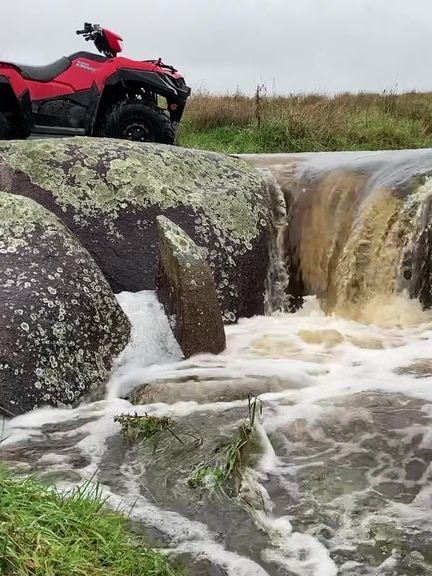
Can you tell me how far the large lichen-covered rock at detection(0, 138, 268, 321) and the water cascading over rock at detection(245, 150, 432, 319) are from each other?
577 millimetres

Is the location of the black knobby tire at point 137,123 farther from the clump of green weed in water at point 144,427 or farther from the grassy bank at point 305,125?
the clump of green weed in water at point 144,427

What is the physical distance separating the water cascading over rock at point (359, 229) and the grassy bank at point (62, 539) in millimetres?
3646

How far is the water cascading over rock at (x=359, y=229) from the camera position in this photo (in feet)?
18.6

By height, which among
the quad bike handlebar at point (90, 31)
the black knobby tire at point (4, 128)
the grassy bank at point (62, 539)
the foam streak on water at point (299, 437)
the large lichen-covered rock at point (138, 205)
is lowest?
the foam streak on water at point (299, 437)

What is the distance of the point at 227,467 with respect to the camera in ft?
9.16

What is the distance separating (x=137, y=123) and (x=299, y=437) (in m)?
4.79

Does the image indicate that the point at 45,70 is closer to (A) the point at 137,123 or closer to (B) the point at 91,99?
(B) the point at 91,99

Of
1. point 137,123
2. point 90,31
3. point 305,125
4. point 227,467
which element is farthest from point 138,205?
point 305,125

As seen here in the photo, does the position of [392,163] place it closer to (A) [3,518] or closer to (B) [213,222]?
(B) [213,222]

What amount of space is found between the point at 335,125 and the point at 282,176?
504 cm

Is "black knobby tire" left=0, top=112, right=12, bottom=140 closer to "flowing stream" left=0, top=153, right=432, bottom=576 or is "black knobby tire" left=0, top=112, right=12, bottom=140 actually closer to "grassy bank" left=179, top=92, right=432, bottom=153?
"flowing stream" left=0, top=153, right=432, bottom=576

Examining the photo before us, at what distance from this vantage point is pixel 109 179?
5355 mm

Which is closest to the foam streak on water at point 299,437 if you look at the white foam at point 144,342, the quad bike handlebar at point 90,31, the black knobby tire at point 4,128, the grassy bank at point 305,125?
the white foam at point 144,342

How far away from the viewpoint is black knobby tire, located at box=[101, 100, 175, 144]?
7.27m
